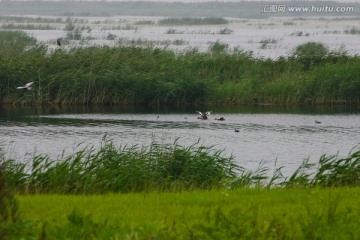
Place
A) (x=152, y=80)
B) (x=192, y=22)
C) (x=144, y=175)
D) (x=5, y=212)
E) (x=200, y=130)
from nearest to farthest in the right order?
(x=5, y=212), (x=144, y=175), (x=200, y=130), (x=152, y=80), (x=192, y=22)

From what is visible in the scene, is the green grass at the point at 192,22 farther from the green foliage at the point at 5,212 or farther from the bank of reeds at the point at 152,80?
the green foliage at the point at 5,212

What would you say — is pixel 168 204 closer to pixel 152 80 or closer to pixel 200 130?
pixel 200 130

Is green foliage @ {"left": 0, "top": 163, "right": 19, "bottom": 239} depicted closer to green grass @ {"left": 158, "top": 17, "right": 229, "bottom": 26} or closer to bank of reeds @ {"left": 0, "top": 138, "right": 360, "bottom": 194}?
bank of reeds @ {"left": 0, "top": 138, "right": 360, "bottom": 194}

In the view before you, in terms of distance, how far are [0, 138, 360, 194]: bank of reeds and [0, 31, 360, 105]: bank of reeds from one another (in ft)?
74.3

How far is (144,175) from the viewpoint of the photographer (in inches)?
671

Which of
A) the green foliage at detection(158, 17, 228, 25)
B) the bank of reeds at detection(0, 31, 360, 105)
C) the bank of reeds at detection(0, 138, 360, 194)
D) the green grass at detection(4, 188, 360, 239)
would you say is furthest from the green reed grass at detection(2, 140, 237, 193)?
the green foliage at detection(158, 17, 228, 25)

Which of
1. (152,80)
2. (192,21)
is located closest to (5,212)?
(152,80)

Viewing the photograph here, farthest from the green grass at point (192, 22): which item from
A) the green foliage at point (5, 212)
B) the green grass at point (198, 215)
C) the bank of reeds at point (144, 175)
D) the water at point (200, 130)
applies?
the green foliage at point (5, 212)

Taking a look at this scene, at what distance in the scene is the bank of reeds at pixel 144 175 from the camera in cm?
1634

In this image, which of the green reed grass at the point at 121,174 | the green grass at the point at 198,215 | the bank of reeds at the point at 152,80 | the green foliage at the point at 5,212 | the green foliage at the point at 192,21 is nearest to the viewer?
the green foliage at the point at 5,212

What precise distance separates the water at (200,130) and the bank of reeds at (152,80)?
116cm

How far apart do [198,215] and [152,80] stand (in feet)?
101

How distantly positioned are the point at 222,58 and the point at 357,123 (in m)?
12.1

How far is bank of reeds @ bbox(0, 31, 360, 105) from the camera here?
137 feet
